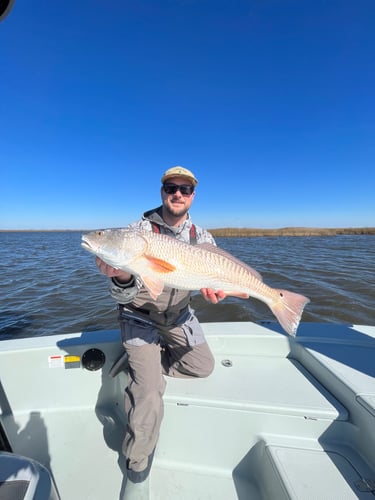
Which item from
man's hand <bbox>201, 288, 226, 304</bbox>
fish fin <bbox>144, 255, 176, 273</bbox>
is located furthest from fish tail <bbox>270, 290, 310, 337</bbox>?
fish fin <bbox>144, 255, 176, 273</bbox>

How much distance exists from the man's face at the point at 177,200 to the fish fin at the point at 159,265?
1.29 meters

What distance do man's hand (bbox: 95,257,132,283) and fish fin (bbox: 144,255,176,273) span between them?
18.0 inches

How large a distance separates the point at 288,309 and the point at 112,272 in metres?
2.40

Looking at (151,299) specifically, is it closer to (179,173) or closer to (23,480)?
(179,173)

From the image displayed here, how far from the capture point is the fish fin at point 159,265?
119 inches

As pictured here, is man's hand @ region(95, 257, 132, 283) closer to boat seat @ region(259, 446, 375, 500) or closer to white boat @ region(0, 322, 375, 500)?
white boat @ region(0, 322, 375, 500)

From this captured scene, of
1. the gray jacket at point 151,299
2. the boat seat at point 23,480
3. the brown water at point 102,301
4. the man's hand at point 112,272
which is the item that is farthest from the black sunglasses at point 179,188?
the brown water at point 102,301

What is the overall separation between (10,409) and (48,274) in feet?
43.6

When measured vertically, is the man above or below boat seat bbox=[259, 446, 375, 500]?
above

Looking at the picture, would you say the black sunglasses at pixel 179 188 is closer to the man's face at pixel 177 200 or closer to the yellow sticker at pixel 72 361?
the man's face at pixel 177 200

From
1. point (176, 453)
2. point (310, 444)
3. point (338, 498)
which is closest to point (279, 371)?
point (310, 444)

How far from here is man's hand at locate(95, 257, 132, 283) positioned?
10.2 ft

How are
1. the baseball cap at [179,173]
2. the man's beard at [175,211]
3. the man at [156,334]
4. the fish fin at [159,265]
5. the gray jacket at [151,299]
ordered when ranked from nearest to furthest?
1. the man at [156,334]
2. the fish fin at [159,265]
3. the gray jacket at [151,299]
4. the baseball cap at [179,173]
5. the man's beard at [175,211]

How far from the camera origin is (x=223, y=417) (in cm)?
286
